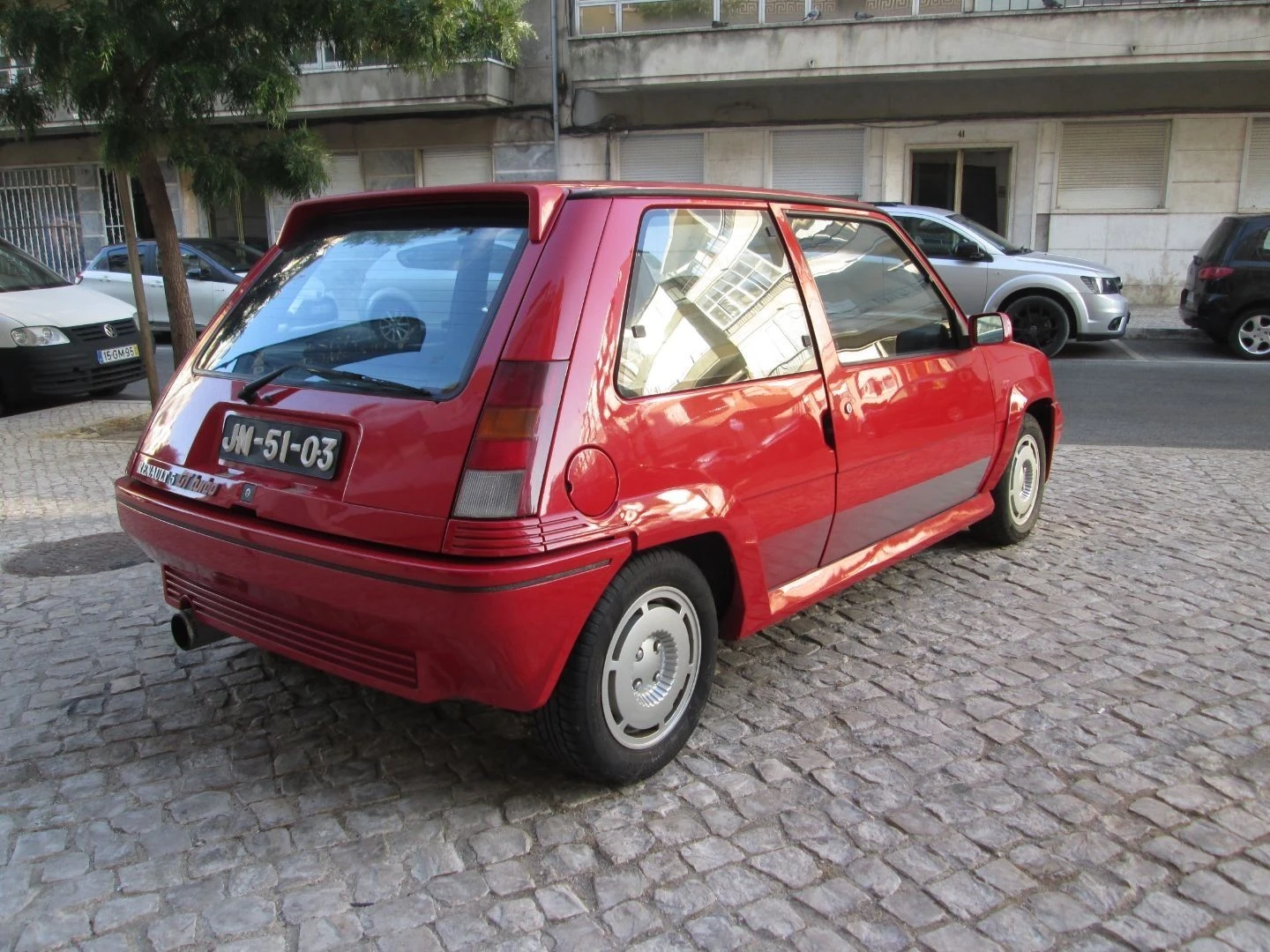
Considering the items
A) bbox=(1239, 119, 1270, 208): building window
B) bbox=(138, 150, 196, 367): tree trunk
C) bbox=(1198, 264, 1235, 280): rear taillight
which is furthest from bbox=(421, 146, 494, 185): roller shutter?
bbox=(1239, 119, 1270, 208): building window

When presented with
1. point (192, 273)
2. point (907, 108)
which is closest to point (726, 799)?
point (192, 273)

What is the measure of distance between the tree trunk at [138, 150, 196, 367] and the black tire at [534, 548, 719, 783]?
642 centimetres

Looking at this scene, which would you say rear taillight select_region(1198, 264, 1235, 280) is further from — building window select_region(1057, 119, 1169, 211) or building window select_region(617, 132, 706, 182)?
building window select_region(617, 132, 706, 182)

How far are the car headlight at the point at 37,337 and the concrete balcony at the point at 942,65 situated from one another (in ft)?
38.0

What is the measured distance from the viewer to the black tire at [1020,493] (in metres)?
4.94

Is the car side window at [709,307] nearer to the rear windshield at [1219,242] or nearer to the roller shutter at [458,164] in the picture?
the rear windshield at [1219,242]

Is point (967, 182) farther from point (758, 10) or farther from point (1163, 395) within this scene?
point (1163, 395)

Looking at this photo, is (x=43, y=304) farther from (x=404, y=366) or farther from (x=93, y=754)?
(x=404, y=366)

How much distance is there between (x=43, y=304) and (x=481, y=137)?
11754 millimetres

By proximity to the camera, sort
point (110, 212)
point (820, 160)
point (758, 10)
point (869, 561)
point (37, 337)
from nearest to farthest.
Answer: point (869, 561) < point (37, 337) < point (758, 10) < point (820, 160) < point (110, 212)

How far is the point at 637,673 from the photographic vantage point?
9.57ft

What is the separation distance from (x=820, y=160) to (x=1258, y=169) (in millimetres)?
7064

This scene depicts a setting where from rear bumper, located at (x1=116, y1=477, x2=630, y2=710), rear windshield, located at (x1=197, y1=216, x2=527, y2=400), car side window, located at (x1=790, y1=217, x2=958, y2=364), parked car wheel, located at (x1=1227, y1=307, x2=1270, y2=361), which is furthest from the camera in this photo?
parked car wheel, located at (x1=1227, y1=307, x2=1270, y2=361)

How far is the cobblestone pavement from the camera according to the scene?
2408mm
